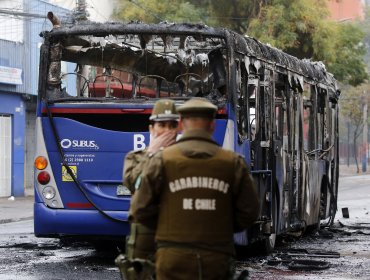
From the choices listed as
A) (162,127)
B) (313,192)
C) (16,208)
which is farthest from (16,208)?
(162,127)

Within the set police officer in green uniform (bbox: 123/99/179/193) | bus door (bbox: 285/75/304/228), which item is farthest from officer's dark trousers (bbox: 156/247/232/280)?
bus door (bbox: 285/75/304/228)

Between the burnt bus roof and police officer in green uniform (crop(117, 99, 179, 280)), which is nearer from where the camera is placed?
police officer in green uniform (crop(117, 99, 179, 280))

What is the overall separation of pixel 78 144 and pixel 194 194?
265 inches

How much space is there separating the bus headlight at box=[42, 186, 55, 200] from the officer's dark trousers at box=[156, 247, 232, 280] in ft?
22.0

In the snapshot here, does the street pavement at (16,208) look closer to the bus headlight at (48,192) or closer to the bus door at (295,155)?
the bus door at (295,155)

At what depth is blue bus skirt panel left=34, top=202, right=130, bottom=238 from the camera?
40.3 feet

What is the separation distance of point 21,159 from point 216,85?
876 inches

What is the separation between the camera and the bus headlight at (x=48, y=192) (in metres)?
12.5

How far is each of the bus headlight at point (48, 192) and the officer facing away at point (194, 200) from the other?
21.5 feet

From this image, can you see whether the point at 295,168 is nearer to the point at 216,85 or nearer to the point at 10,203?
the point at 216,85

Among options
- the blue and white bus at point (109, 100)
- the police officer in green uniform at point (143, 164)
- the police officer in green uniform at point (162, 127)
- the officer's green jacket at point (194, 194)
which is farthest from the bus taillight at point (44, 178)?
the officer's green jacket at point (194, 194)

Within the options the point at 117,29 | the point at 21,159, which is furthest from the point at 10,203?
the point at 117,29

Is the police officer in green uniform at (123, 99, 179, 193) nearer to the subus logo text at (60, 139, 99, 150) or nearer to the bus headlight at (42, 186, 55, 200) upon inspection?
the subus logo text at (60, 139, 99, 150)

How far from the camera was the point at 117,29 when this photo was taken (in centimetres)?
1260
